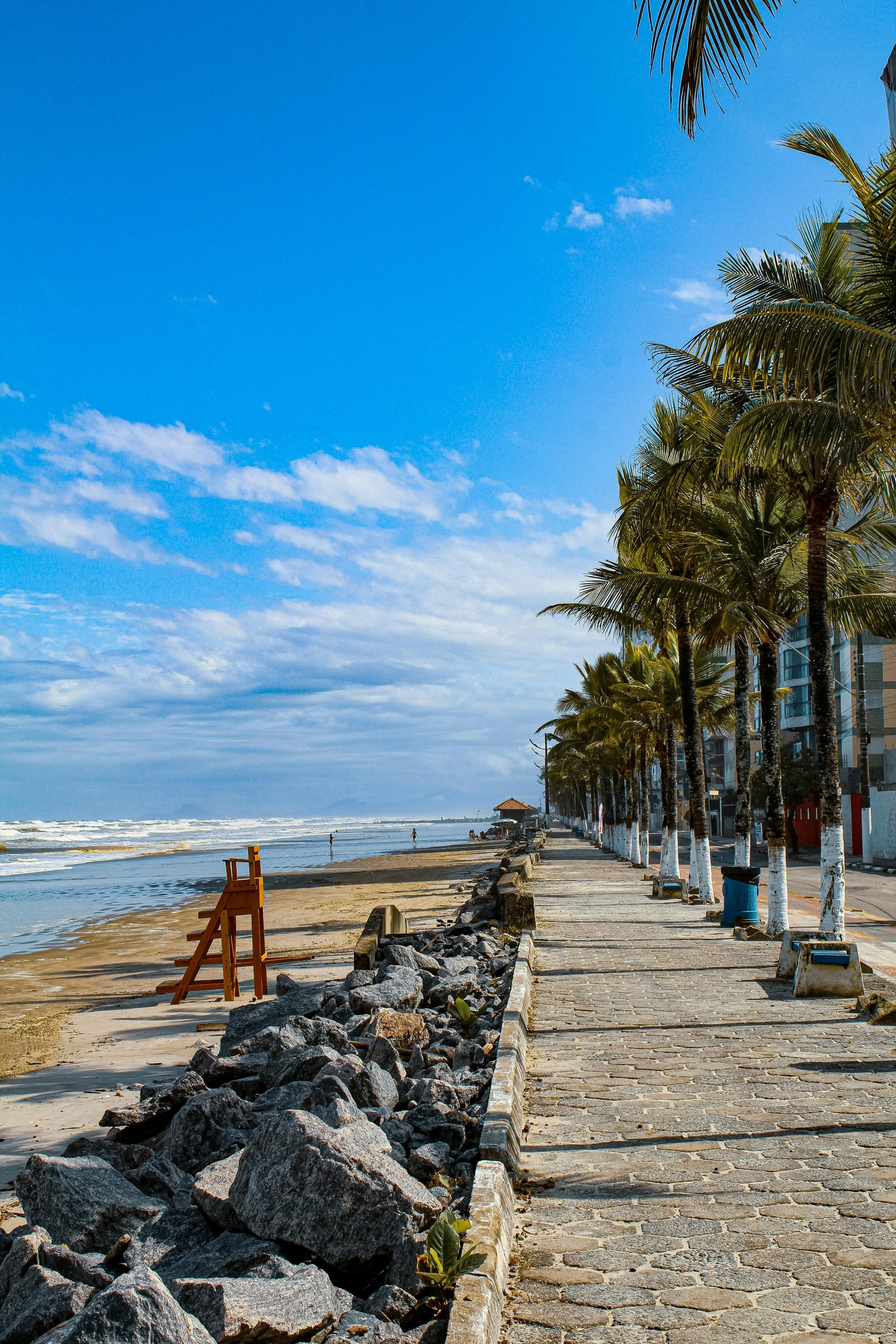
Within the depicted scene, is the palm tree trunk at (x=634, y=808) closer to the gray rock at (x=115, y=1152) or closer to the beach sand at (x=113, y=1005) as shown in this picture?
the beach sand at (x=113, y=1005)

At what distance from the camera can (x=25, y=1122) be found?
334 inches

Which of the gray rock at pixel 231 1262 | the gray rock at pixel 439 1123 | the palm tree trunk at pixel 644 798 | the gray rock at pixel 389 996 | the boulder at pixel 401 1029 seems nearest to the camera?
the gray rock at pixel 231 1262

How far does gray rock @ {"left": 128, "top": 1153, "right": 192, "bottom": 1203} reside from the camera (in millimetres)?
5293

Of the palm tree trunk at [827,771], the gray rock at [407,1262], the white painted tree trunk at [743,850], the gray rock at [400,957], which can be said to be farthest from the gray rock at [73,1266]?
the white painted tree trunk at [743,850]

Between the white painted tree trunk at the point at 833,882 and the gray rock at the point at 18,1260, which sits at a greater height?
the white painted tree trunk at the point at 833,882

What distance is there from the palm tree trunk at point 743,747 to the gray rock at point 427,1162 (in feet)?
45.1

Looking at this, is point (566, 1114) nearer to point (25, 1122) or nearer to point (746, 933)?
point (25, 1122)

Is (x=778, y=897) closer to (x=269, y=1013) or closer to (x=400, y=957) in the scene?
(x=400, y=957)

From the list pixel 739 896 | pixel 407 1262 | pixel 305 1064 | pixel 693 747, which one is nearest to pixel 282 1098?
pixel 305 1064

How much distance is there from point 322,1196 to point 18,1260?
4.26 ft

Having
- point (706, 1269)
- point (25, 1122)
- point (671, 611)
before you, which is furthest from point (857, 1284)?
point (671, 611)

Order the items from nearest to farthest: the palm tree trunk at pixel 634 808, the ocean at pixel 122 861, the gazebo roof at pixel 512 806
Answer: the ocean at pixel 122 861, the palm tree trunk at pixel 634 808, the gazebo roof at pixel 512 806

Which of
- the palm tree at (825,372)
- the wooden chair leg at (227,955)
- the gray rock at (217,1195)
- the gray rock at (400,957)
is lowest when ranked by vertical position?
the wooden chair leg at (227,955)

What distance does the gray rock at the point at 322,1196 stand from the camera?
418 cm
